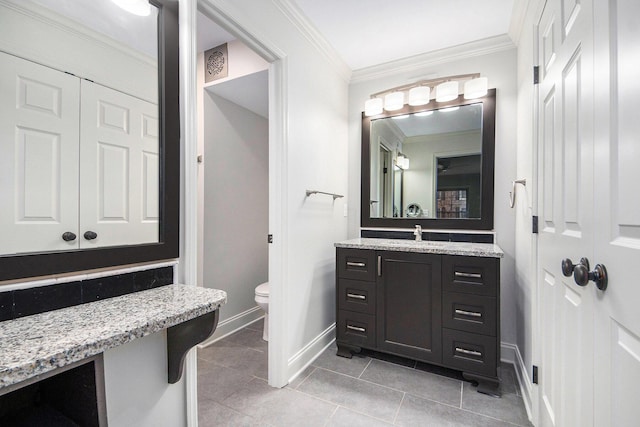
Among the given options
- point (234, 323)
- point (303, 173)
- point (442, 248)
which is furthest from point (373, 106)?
point (234, 323)

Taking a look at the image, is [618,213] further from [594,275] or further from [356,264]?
[356,264]

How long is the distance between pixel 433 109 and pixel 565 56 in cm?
144

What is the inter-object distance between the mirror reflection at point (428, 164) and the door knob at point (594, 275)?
1567mm

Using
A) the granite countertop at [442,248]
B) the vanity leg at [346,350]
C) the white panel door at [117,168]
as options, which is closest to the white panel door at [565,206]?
the granite countertop at [442,248]

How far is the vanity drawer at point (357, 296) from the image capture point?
213 cm

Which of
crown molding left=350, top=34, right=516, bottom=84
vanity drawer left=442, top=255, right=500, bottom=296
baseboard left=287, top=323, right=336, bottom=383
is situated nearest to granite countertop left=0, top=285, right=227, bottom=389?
baseboard left=287, top=323, right=336, bottom=383

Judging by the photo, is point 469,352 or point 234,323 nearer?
point 469,352

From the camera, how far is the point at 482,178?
230 cm

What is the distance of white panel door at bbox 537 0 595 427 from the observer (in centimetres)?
88

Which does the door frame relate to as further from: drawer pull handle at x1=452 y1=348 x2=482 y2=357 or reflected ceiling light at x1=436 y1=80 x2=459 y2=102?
reflected ceiling light at x1=436 y1=80 x2=459 y2=102

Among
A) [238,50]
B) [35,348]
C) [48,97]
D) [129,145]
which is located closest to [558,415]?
[35,348]

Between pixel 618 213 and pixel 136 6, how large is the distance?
1.67 metres

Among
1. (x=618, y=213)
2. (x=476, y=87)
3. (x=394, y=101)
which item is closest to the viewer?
(x=618, y=213)

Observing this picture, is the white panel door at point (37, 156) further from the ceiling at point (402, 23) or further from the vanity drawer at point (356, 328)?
the vanity drawer at point (356, 328)
